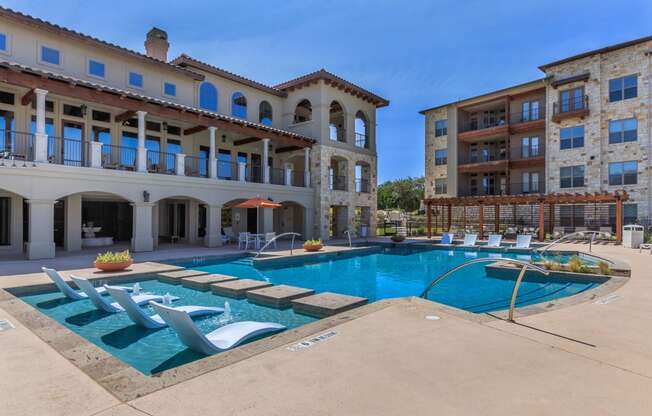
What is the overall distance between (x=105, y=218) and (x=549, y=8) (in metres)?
22.9

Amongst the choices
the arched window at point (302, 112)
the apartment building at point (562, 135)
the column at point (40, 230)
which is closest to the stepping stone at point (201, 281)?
the column at point (40, 230)

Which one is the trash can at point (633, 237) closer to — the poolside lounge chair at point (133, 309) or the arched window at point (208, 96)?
the poolside lounge chair at point (133, 309)

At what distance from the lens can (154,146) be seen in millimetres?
19688

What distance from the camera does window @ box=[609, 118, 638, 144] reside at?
25188 millimetres

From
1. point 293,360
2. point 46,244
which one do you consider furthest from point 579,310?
point 46,244

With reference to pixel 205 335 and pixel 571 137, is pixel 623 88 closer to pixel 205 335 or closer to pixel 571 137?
pixel 571 137

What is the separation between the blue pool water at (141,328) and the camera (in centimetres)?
544

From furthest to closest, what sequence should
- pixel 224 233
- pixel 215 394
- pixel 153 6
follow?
pixel 224 233
pixel 153 6
pixel 215 394

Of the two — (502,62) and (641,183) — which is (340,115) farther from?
(641,183)

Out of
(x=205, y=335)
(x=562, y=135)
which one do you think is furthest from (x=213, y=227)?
(x=562, y=135)

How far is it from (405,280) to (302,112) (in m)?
17.9

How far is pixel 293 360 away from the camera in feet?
13.9

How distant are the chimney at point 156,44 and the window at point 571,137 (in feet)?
89.6

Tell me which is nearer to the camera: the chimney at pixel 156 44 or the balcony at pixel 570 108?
the chimney at pixel 156 44
